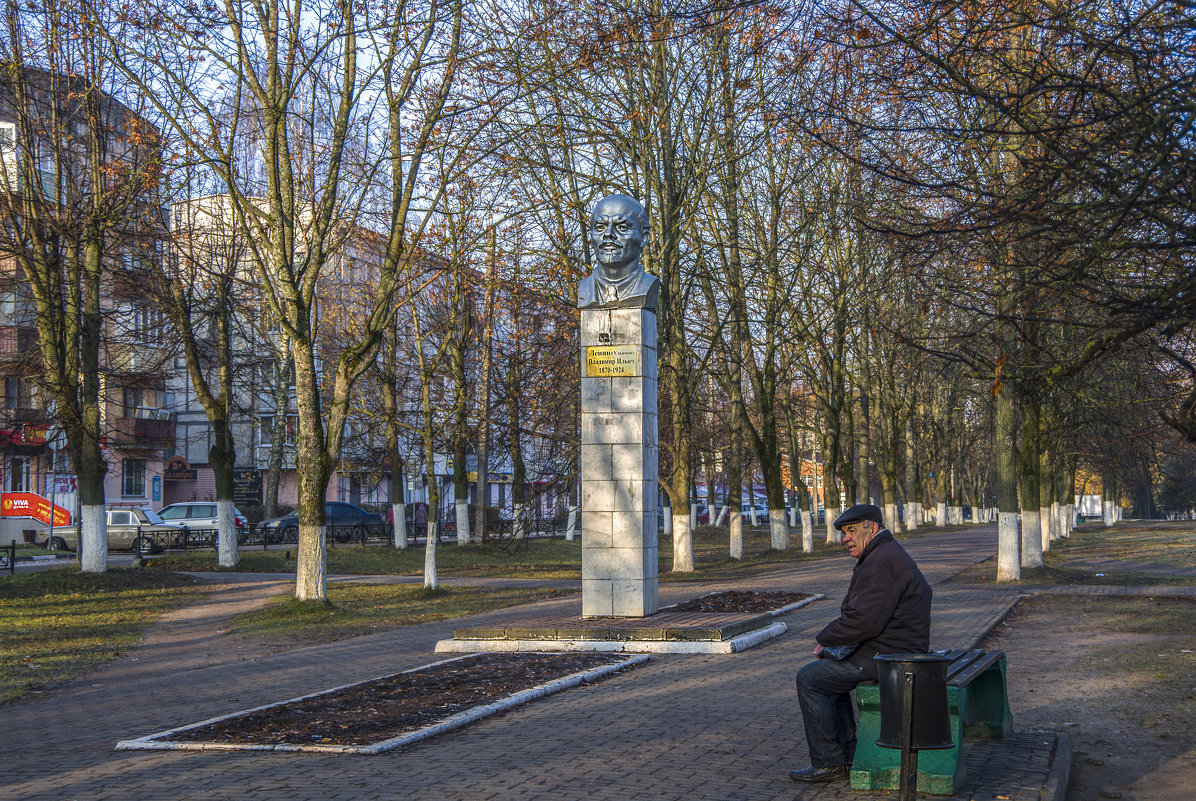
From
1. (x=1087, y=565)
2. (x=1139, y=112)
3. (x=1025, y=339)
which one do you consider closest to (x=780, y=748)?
(x=1025, y=339)

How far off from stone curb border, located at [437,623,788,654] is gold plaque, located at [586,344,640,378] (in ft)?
11.3

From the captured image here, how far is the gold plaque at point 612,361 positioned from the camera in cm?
1384

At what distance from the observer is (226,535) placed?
25734mm

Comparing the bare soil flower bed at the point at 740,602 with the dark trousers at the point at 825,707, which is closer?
the dark trousers at the point at 825,707

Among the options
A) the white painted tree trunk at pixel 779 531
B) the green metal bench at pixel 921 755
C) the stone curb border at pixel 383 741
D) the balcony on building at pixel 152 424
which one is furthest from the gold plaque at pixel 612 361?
the balcony on building at pixel 152 424

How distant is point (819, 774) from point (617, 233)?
8.86 m

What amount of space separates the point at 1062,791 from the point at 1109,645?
24.0 feet

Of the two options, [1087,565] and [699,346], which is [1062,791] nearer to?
[1087,565]

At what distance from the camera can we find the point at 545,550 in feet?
123

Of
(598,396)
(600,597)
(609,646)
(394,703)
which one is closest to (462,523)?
(600,597)

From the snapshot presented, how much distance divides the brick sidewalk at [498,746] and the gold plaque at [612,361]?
379cm

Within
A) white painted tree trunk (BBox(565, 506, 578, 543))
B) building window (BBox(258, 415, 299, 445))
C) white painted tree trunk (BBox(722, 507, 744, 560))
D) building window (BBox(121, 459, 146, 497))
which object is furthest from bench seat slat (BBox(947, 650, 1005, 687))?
building window (BBox(121, 459, 146, 497))

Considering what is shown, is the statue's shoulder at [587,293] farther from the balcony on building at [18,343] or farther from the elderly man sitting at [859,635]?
the balcony on building at [18,343]

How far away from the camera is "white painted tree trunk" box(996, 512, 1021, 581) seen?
67.7ft
